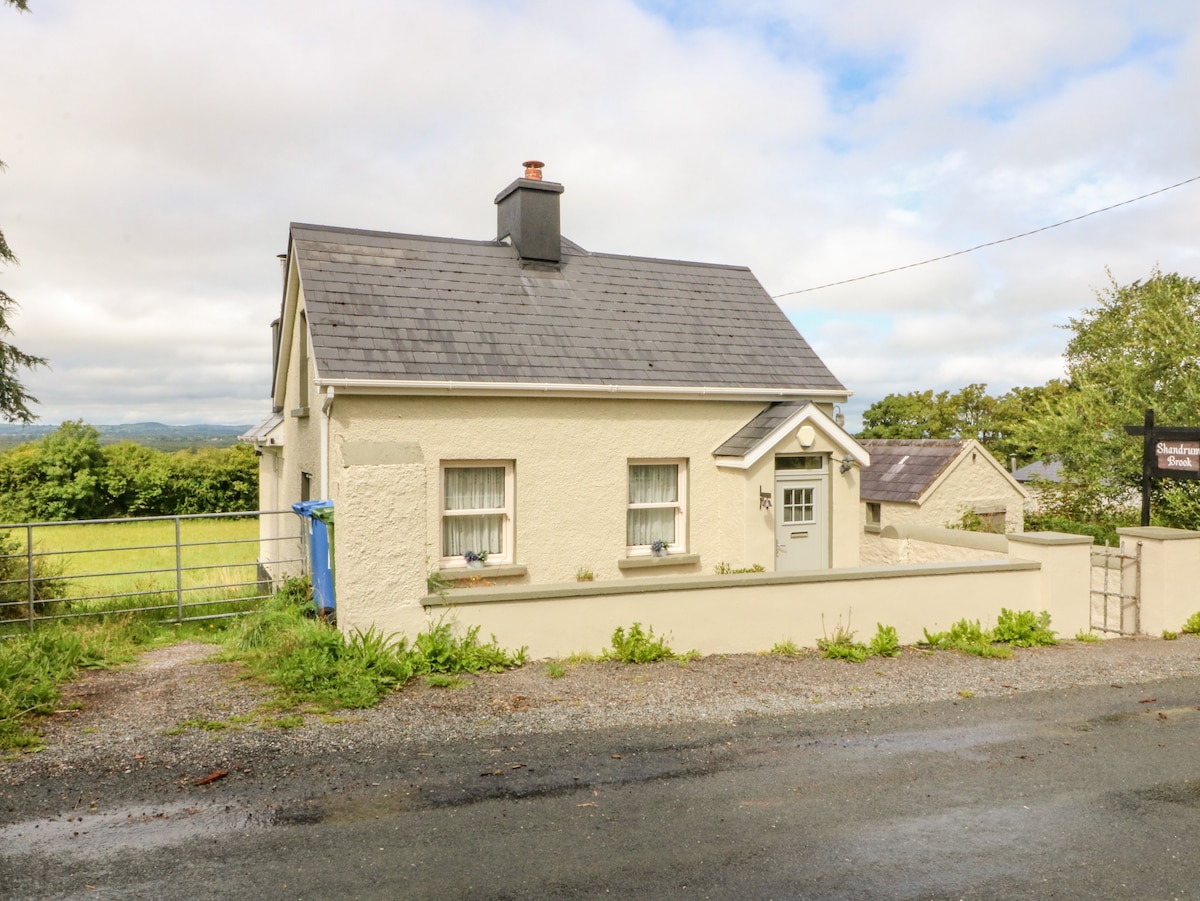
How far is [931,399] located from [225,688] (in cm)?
5088

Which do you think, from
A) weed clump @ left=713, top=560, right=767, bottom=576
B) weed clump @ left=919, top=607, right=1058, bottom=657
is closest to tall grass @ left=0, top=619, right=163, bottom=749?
weed clump @ left=713, top=560, right=767, bottom=576

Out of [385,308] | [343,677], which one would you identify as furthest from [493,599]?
[385,308]

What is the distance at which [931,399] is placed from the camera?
5269 cm

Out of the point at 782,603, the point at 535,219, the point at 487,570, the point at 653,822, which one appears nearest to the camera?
the point at 653,822

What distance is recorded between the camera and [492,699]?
775cm

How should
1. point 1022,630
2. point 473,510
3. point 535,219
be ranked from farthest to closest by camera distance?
point 535,219
point 473,510
point 1022,630

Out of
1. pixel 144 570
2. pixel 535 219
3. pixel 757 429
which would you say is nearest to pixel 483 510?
pixel 144 570

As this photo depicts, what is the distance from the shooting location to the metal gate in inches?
455

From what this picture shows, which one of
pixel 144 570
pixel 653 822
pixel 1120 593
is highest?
pixel 144 570

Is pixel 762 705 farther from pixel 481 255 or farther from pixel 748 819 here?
pixel 481 255

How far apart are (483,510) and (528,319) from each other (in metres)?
3.31

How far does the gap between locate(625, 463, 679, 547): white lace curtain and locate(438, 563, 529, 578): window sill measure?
1955 mm

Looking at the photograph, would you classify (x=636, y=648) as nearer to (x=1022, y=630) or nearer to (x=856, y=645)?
(x=856, y=645)

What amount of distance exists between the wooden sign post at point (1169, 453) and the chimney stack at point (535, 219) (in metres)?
9.73
